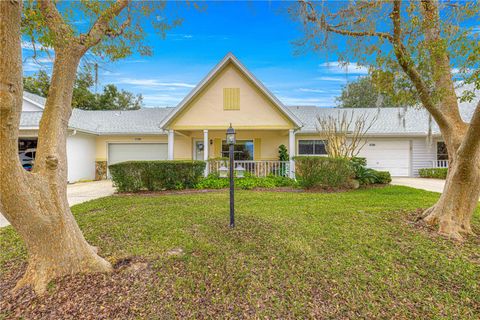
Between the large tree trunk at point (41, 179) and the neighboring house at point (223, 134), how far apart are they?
27.2 feet

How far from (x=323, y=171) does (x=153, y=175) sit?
6.96 metres

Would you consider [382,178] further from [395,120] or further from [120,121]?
[120,121]

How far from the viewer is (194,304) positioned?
2584 mm

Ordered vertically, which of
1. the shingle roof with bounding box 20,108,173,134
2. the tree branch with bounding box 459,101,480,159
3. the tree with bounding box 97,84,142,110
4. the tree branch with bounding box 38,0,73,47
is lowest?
the tree branch with bounding box 459,101,480,159

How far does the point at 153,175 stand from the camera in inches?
362

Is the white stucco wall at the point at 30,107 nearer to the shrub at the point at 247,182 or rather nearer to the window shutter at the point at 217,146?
the window shutter at the point at 217,146

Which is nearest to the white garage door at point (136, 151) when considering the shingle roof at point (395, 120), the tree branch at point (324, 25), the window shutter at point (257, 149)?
the window shutter at point (257, 149)

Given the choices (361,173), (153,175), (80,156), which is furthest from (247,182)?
(80,156)

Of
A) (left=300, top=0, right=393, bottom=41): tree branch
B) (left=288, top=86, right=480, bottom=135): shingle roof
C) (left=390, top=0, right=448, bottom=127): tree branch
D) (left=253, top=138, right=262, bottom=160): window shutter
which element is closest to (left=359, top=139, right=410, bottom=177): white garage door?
(left=288, top=86, right=480, bottom=135): shingle roof

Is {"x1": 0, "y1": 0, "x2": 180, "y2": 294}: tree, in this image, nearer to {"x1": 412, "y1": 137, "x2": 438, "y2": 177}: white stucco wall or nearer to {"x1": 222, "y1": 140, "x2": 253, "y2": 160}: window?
{"x1": 222, "y1": 140, "x2": 253, "y2": 160}: window

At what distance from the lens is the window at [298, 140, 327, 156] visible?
14539mm

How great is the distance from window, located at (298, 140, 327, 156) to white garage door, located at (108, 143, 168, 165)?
8.83m

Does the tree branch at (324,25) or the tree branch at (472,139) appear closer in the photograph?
the tree branch at (472,139)

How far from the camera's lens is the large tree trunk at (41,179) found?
217 cm
